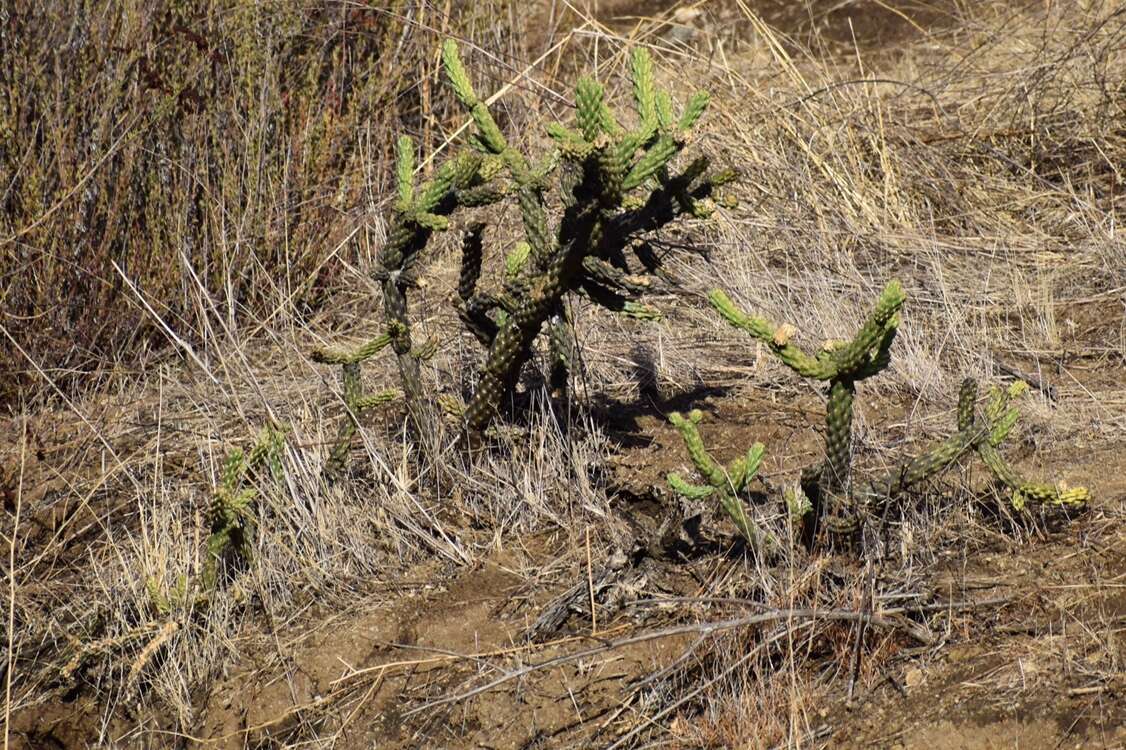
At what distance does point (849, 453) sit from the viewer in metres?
3.10

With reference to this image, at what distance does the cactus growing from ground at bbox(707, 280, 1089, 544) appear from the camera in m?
2.92

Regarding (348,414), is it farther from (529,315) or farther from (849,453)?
(849,453)

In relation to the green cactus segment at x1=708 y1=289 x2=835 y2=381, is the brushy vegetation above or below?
above

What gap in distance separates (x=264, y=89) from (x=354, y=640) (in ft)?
8.20

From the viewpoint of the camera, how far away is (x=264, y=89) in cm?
505

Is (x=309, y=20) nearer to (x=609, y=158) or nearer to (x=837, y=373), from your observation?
(x=609, y=158)

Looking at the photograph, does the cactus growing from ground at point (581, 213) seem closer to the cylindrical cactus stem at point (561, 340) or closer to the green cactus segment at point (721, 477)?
the cylindrical cactus stem at point (561, 340)

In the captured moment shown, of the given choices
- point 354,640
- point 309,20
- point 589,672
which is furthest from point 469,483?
point 309,20

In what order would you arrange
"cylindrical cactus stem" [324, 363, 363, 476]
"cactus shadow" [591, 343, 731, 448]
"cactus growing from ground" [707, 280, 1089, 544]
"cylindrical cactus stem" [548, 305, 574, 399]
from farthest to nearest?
"cactus shadow" [591, 343, 731, 448], "cylindrical cactus stem" [324, 363, 363, 476], "cylindrical cactus stem" [548, 305, 574, 399], "cactus growing from ground" [707, 280, 1089, 544]

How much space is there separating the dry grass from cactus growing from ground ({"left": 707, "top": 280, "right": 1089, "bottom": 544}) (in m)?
0.13

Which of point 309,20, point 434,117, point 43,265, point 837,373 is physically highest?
point 309,20

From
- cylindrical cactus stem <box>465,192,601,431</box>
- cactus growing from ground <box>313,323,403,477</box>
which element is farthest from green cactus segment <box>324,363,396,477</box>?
cylindrical cactus stem <box>465,192,601,431</box>

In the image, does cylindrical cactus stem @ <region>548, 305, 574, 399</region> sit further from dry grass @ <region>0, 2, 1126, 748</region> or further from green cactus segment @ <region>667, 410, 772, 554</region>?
green cactus segment @ <region>667, 410, 772, 554</region>

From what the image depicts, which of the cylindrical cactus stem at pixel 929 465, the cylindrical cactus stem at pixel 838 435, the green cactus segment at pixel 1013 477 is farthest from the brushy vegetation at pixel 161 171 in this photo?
the green cactus segment at pixel 1013 477
